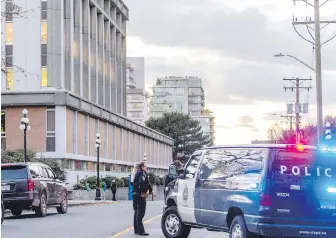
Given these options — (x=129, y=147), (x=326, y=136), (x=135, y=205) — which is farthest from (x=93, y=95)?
(x=135, y=205)

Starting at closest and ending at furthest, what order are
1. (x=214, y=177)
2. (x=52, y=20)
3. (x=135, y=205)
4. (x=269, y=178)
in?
(x=269, y=178) < (x=214, y=177) < (x=135, y=205) < (x=52, y=20)

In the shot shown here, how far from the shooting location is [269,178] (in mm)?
13055

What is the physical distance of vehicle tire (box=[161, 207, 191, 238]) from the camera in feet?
54.3

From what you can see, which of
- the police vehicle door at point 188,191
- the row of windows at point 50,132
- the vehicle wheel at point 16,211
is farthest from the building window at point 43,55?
the police vehicle door at point 188,191

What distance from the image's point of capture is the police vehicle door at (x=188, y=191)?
15.8 metres

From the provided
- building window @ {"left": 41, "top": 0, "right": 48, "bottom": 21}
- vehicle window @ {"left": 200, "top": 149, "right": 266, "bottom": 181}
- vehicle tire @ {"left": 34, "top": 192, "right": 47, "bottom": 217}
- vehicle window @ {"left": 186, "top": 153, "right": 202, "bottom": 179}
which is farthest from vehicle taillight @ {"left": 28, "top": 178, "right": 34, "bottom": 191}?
building window @ {"left": 41, "top": 0, "right": 48, "bottom": 21}

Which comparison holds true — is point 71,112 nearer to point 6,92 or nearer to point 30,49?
point 6,92

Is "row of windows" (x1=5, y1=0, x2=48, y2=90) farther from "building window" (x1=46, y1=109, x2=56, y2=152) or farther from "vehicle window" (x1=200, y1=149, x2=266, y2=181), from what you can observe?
"vehicle window" (x1=200, y1=149, x2=266, y2=181)

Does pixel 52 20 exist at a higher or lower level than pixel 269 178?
higher

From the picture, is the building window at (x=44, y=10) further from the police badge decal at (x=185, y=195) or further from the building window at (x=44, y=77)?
the police badge decal at (x=185, y=195)

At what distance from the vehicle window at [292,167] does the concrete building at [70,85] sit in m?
30.7

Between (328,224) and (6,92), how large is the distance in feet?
152

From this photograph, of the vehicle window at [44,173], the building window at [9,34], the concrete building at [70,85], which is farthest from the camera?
the building window at [9,34]

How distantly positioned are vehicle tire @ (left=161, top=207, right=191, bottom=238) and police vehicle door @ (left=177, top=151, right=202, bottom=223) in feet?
0.93
